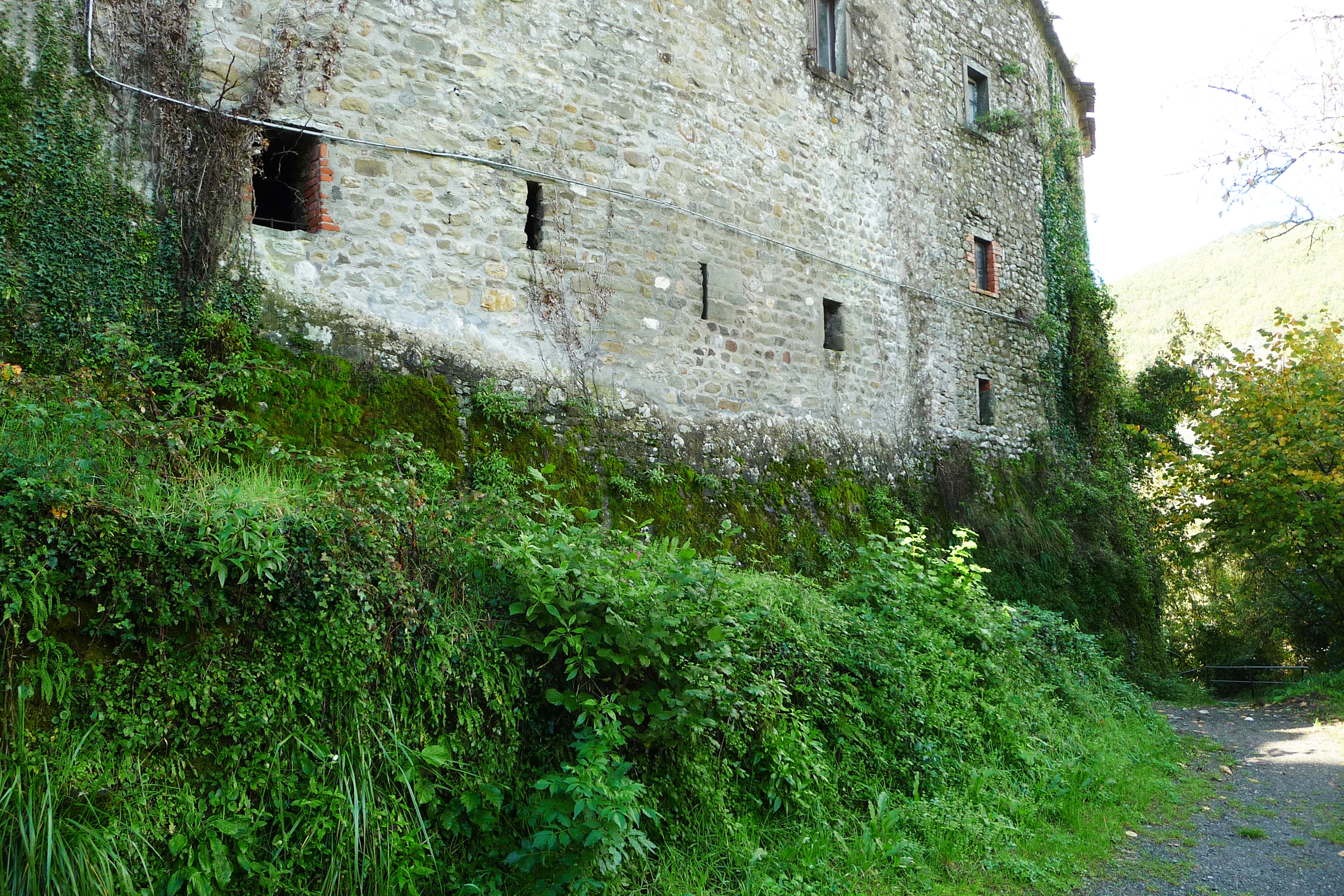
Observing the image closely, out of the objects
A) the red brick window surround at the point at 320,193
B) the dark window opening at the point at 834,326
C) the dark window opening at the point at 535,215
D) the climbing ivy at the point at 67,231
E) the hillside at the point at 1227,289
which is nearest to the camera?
the climbing ivy at the point at 67,231

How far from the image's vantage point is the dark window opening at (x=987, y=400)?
42.0 feet

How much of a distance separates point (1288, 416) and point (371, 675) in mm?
12467

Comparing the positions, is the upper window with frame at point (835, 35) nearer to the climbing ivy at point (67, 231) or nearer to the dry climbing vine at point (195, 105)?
the dry climbing vine at point (195, 105)

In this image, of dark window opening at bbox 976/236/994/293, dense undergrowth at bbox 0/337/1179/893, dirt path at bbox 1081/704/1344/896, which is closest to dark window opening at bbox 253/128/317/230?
dense undergrowth at bbox 0/337/1179/893

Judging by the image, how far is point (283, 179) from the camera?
6965mm

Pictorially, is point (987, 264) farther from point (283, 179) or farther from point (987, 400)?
point (283, 179)

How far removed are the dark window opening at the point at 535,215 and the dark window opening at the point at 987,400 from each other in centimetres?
748

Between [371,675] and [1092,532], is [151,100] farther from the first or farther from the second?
[1092,532]

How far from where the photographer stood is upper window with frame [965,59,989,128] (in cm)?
1338

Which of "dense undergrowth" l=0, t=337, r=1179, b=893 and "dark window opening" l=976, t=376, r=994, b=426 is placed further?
"dark window opening" l=976, t=376, r=994, b=426

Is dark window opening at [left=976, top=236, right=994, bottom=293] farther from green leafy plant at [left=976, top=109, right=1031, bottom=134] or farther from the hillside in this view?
the hillside

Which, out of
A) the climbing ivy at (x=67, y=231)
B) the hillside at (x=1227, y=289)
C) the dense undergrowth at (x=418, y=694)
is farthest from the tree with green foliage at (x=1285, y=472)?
the hillside at (x=1227, y=289)

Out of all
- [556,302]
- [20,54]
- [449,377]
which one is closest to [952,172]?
[556,302]

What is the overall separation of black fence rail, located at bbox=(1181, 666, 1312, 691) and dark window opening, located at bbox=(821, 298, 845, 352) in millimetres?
7873
